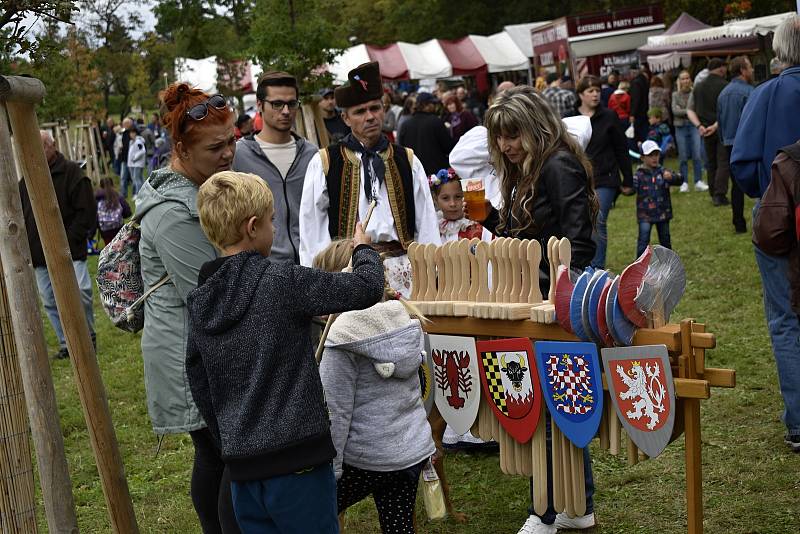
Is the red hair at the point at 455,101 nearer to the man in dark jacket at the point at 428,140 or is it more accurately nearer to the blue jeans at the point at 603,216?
the man in dark jacket at the point at 428,140

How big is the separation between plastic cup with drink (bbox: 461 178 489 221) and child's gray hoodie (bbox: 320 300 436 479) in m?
2.61

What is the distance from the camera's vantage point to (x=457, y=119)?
1650 centimetres

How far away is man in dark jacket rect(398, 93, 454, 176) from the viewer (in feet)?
37.6

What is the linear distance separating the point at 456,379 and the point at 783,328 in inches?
73.3

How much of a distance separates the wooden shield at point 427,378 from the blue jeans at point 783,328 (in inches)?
70.5

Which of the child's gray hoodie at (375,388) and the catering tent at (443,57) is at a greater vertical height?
the catering tent at (443,57)

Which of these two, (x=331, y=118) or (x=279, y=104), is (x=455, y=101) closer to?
(x=331, y=118)

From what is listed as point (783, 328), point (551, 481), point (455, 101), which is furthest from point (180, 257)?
point (455, 101)

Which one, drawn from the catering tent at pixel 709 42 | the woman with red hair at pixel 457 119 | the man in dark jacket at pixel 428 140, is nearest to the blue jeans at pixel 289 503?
the man in dark jacket at pixel 428 140

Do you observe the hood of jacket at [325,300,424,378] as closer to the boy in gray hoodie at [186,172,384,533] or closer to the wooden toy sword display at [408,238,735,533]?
the boy in gray hoodie at [186,172,384,533]

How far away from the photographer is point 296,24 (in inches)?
439

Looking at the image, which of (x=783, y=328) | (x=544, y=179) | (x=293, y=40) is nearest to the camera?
(x=544, y=179)

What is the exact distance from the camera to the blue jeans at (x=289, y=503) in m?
3.11

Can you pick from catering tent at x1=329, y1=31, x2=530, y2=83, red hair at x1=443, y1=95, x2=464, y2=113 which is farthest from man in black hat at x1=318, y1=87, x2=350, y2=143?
catering tent at x1=329, y1=31, x2=530, y2=83
